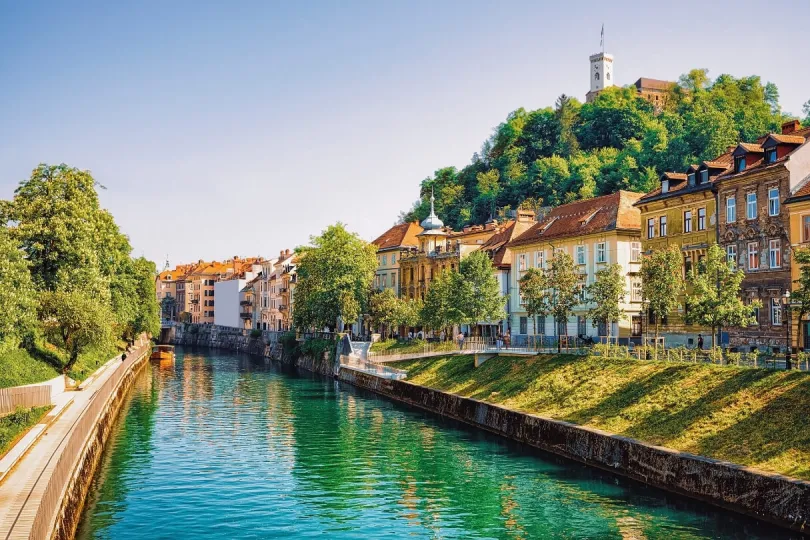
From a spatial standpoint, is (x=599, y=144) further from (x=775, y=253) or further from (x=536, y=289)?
(x=775, y=253)

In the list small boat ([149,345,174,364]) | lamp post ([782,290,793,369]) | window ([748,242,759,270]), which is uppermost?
window ([748,242,759,270])

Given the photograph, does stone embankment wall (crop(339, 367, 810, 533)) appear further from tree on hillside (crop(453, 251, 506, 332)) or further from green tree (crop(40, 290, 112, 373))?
green tree (crop(40, 290, 112, 373))

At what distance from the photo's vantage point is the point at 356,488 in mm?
30172

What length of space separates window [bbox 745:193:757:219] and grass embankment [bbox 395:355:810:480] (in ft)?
41.5

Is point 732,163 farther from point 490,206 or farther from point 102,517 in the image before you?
point 490,206

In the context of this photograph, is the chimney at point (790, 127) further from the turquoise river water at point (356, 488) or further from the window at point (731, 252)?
the turquoise river water at point (356, 488)

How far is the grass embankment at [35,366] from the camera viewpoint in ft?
129

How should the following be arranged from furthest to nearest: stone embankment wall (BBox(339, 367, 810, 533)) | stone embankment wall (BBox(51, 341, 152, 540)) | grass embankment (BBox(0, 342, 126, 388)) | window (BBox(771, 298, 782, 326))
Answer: window (BBox(771, 298, 782, 326)) < grass embankment (BBox(0, 342, 126, 388)) < stone embankment wall (BBox(339, 367, 810, 533)) < stone embankment wall (BBox(51, 341, 152, 540))

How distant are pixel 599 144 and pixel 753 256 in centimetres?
9027

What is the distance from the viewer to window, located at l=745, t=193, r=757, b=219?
150 feet

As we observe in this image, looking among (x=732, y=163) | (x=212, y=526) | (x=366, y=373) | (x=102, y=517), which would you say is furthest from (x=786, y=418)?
(x=366, y=373)

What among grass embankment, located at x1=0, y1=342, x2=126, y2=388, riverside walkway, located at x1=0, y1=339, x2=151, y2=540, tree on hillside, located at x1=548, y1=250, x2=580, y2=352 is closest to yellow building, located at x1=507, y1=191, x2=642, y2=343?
tree on hillside, located at x1=548, y1=250, x2=580, y2=352

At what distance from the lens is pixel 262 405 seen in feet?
182

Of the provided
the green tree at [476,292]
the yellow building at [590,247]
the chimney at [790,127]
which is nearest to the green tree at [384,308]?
the yellow building at [590,247]
